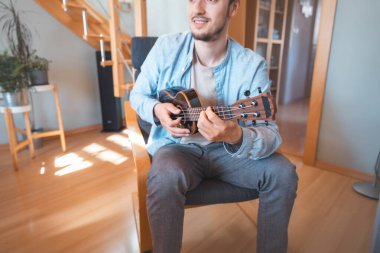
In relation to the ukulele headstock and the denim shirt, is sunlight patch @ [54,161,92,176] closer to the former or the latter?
the denim shirt

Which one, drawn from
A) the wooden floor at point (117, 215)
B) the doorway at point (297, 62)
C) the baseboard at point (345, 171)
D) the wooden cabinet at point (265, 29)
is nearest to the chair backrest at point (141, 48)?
the wooden floor at point (117, 215)

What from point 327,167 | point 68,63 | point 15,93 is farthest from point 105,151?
point 327,167

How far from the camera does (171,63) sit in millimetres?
1026

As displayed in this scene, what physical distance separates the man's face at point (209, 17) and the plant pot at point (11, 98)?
5.27 feet

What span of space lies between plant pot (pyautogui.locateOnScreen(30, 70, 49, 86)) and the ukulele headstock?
188 cm

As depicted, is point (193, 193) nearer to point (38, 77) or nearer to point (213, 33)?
point (213, 33)

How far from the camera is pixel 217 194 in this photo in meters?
0.87

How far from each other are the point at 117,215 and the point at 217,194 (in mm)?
749

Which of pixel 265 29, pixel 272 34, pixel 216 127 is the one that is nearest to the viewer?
pixel 216 127

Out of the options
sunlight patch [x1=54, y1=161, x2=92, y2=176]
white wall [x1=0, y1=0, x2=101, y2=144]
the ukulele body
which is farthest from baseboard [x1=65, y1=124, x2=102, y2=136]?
the ukulele body

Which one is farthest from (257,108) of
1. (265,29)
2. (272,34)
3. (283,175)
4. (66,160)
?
(272,34)

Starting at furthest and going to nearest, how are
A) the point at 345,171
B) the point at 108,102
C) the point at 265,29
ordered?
the point at 265,29 → the point at 108,102 → the point at 345,171

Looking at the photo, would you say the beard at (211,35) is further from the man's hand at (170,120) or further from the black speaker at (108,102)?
the black speaker at (108,102)

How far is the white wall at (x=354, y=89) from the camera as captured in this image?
1.59m
